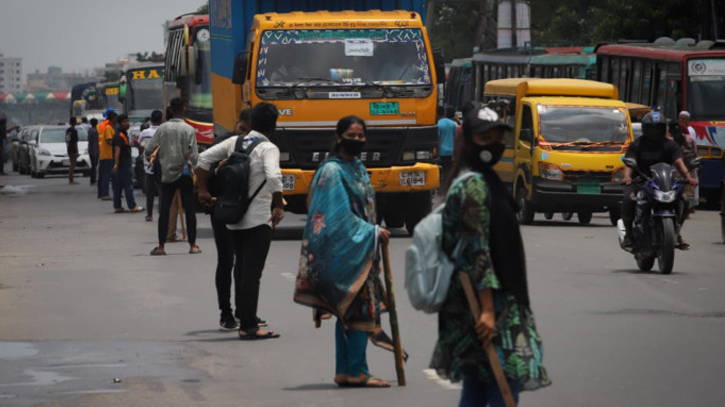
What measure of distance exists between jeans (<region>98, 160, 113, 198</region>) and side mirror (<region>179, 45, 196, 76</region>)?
2905 millimetres

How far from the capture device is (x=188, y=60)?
87.9 feet

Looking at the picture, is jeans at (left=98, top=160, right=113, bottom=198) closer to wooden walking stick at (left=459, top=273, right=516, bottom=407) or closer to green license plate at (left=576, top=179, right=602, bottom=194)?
green license plate at (left=576, top=179, right=602, bottom=194)

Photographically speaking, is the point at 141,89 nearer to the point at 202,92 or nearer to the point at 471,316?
the point at 202,92

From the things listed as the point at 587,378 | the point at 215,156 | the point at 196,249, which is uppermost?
the point at 215,156

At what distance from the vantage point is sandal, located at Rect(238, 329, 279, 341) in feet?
36.0

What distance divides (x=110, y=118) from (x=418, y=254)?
2096 centimetres

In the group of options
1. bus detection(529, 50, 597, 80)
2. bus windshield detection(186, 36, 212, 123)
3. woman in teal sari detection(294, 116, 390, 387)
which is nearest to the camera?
woman in teal sari detection(294, 116, 390, 387)

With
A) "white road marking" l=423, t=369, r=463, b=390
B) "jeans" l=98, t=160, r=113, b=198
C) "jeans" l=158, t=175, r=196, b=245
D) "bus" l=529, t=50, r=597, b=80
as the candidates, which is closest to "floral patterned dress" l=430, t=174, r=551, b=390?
"white road marking" l=423, t=369, r=463, b=390

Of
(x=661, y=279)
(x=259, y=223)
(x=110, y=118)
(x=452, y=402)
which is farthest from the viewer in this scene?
(x=110, y=118)

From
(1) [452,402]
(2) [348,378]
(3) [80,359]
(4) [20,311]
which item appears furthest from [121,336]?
(1) [452,402]

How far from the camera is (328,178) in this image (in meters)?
8.64

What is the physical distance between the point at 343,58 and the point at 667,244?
5.55 metres

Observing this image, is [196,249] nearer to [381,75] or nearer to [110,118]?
[381,75]

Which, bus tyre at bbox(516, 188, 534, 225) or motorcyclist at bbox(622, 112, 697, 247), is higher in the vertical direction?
motorcyclist at bbox(622, 112, 697, 247)
